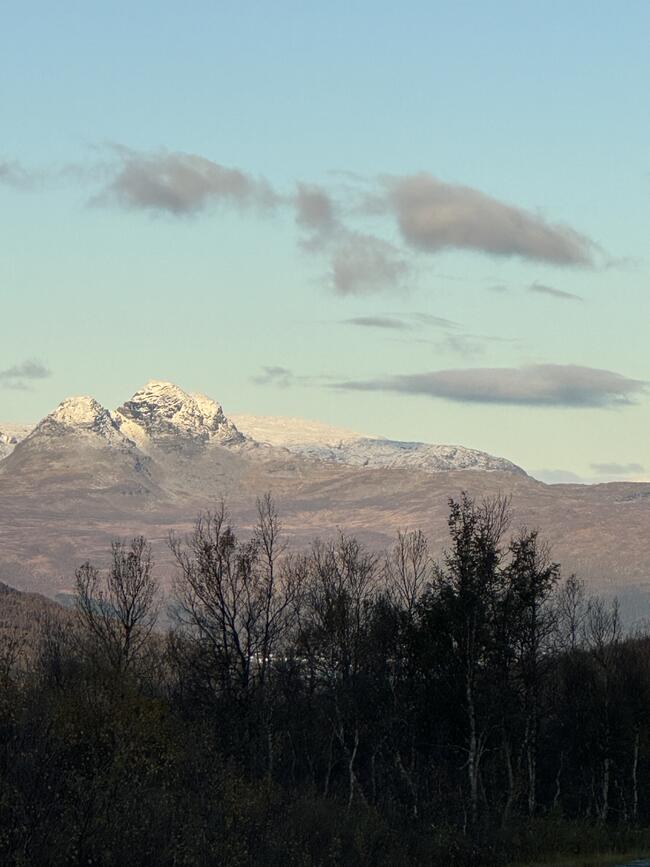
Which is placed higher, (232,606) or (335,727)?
(232,606)

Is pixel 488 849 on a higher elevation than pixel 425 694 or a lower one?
lower

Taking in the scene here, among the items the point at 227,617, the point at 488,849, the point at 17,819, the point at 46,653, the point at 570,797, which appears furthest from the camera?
the point at 46,653

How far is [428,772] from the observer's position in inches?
3841

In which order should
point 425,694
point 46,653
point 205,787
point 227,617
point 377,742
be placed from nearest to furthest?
1. point 205,787
2. point 425,694
3. point 227,617
4. point 377,742
5. point 46,653

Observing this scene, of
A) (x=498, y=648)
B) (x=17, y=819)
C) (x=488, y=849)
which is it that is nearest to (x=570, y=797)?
(x=498, y=648)

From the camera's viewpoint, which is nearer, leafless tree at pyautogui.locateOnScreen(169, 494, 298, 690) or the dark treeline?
the dark treeline

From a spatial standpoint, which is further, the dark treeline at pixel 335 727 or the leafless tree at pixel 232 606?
the leafless tree at pixel 232 606

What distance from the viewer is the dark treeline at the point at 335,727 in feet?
156

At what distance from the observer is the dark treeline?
47.7 meters

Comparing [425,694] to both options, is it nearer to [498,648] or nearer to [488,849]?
[498,648]

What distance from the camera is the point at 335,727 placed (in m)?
105

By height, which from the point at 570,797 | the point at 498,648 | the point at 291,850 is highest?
the point at 498,648

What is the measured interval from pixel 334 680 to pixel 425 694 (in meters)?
24.6

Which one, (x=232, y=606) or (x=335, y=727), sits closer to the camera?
(x=232, y=606)
